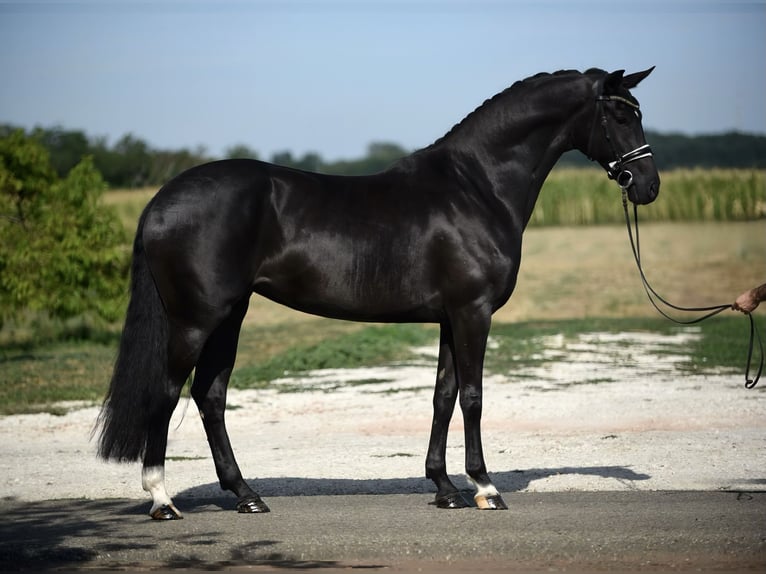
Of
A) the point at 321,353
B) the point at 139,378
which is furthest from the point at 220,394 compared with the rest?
the point at 321,353

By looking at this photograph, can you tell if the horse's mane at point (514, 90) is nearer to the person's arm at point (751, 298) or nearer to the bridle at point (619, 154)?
the bridle at point (619, 154)

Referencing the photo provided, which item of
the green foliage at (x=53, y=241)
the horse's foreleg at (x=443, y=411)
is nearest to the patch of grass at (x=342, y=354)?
the green foliage at (x=53, y=241)

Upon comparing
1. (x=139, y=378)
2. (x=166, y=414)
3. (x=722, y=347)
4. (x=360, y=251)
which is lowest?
(x=722, y=347)

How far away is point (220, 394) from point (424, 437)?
3865 mm

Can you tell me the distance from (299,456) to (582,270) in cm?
2121

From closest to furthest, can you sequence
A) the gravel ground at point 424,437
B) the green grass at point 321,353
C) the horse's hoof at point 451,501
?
1. the horse's hoof at point 451,501
2. the gravel ground at point 424,437
3. the green grass at point 321,353

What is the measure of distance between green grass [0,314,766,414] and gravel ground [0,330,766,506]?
678mm

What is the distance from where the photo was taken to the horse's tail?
7.07 m

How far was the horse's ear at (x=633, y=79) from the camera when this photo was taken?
24.7 feet

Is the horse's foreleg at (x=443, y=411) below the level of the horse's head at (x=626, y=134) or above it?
below

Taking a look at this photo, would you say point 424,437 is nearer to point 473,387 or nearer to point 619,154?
point 473,387

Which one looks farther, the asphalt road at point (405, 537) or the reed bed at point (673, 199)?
the reed bed at point (673, 199)

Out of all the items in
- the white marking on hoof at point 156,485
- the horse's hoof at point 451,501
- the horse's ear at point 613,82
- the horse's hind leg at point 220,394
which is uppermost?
the horse's ear at point 613,82

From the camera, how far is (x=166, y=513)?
6.98m
